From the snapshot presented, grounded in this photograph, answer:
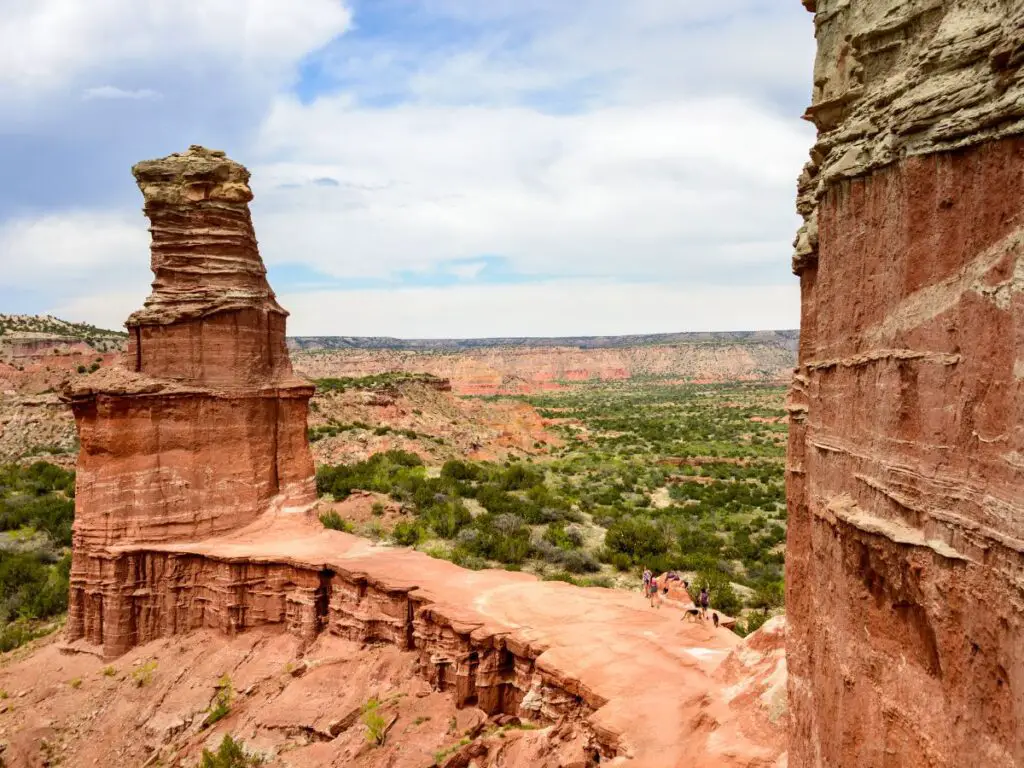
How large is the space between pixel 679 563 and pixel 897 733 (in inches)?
726

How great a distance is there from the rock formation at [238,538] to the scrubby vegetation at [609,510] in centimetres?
604

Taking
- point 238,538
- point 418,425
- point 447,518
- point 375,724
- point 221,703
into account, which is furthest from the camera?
point 418,425

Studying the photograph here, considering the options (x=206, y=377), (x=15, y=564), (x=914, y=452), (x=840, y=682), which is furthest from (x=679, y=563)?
(x=15, y=564)

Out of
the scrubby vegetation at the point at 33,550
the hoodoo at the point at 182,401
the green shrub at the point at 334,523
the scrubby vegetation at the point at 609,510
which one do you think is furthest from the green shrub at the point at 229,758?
the green shrub at the point at 334,523

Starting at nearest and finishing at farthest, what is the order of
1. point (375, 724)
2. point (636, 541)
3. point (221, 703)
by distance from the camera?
1. point (375, 724)
2. point (221, 703)
3. point (636, 541)

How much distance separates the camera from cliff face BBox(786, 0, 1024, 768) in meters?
3.89

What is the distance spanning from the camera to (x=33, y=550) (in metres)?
23.7

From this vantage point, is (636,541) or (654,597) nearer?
(654,597)

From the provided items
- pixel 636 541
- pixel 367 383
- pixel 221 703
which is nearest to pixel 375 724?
pixel 221 703

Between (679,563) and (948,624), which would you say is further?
(679,563)

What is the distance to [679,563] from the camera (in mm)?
22766

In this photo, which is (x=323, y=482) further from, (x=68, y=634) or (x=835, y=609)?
(x=835, y=609)

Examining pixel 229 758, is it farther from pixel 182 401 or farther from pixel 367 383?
pixel 367 383

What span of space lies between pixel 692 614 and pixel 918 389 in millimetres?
10439
